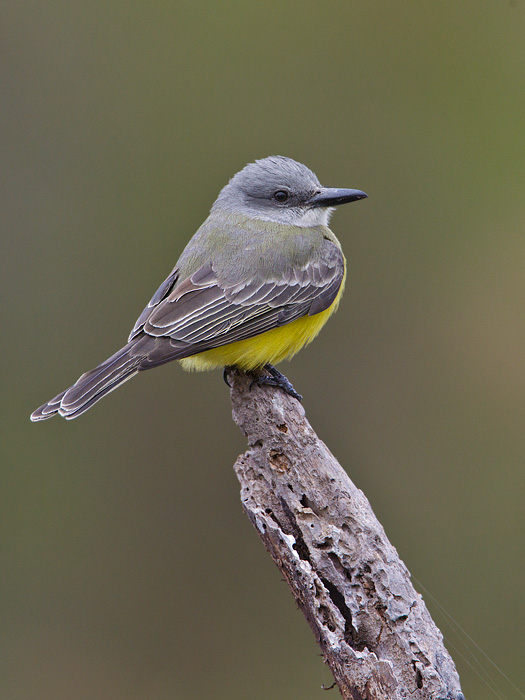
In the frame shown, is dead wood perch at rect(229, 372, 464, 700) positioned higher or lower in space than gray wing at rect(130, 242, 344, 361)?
lower

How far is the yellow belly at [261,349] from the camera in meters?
4.02

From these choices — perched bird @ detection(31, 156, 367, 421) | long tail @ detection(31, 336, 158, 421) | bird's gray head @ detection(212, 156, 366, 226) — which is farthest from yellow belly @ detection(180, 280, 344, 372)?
bird's gray head @ detection(212, 156, 366, 226)

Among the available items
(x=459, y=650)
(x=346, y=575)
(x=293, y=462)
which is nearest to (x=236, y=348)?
(x=293, y=462)

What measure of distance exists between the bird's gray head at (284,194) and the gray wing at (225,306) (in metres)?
0.37

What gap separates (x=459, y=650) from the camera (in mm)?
4109

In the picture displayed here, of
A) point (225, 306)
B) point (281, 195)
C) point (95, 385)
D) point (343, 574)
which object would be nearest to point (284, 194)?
point (281, 195)

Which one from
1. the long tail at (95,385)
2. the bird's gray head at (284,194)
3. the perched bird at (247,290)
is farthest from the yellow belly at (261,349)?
the bird's gray head at (284,194)

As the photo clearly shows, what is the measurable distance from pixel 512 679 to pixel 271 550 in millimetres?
2617

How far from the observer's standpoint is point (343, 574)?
296cm

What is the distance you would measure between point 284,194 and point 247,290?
793 millimetres

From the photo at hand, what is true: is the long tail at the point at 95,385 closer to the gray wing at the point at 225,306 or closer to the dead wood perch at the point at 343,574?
the gray wing at the point at 225,306

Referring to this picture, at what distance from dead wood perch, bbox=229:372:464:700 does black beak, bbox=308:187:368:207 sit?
5.09 feet

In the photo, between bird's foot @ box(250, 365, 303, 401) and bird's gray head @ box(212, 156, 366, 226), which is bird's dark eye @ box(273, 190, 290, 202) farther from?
bird's foot @ box(250, 365, 303, 401)

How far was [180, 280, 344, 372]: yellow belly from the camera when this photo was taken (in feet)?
13.2
